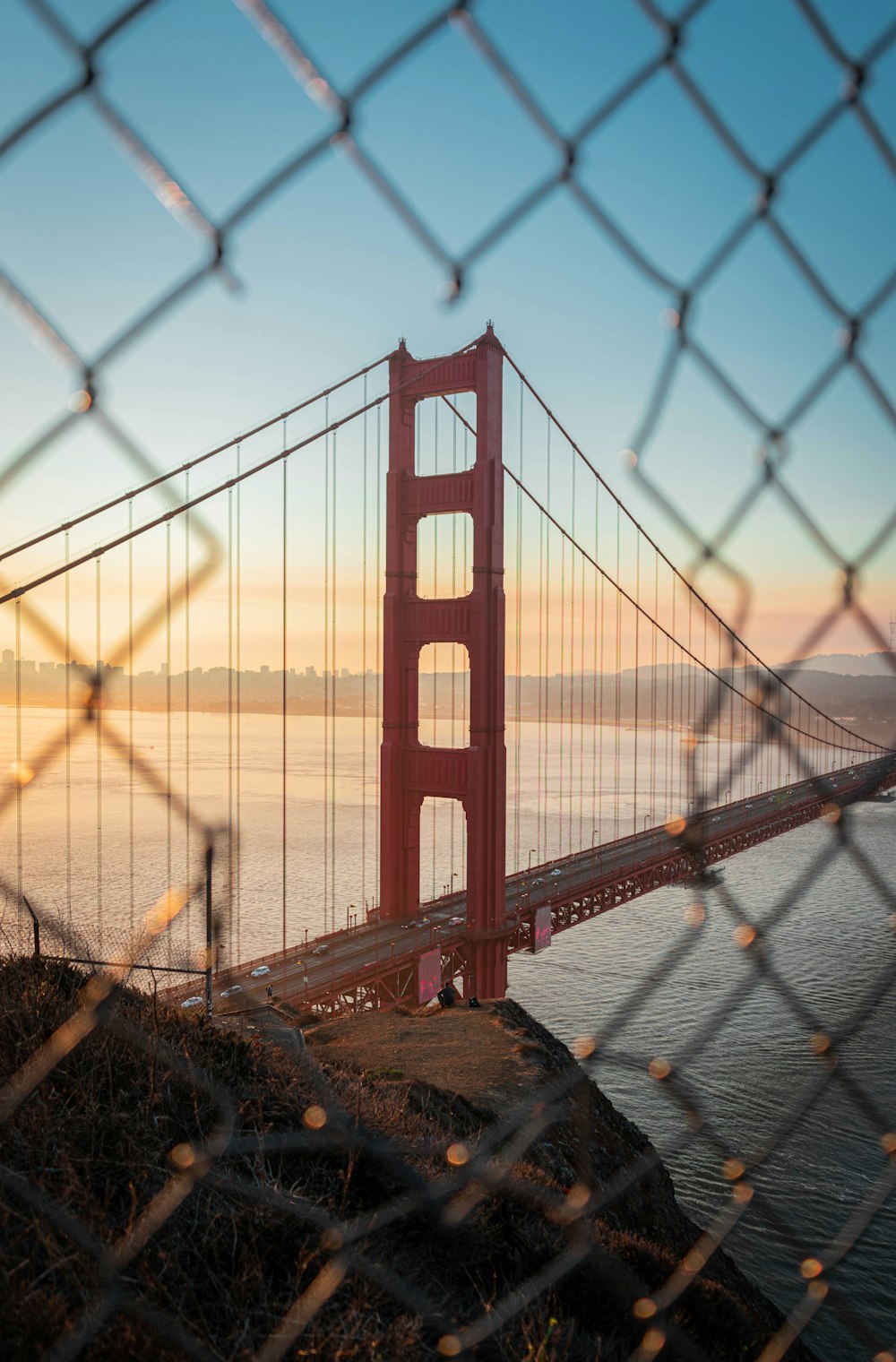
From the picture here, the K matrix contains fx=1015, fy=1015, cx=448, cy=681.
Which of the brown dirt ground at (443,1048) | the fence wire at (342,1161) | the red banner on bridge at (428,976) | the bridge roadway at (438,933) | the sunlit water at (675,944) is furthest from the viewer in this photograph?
the red banner on bridge at (428,976)

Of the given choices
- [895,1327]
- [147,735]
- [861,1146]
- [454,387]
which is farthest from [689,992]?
[147,735]

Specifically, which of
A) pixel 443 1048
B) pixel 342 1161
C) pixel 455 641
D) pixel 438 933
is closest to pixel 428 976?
pixel 438 933

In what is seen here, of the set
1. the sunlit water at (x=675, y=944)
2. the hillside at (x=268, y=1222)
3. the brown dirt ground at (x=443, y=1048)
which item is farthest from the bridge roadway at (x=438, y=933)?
the hillside at (x=268, y=1222)

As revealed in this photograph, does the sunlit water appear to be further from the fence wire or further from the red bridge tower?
the red bridge tower

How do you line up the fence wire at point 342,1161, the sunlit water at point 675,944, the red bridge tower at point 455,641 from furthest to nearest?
the red bridge tower at point 455,641 < the sunlit water at point 675,944 < the fence wire at point 342,1161

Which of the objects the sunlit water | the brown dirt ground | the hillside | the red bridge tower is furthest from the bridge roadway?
the hillside

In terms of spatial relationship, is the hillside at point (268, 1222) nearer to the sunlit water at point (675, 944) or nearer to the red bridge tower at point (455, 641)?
the sunlit water at point (675, 944)
